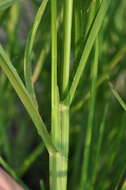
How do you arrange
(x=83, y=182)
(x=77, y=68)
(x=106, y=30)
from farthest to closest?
(x=106, y=30) → (x=83, y=182) → (x=77, y=68)

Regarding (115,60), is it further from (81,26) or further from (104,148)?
(81,26)

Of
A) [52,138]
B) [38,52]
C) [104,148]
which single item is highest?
[52,138]

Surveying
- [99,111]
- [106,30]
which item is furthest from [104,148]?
[106,30]

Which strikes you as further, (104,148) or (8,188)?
(104,148)

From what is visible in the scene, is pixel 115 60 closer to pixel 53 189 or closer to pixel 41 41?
pixel 41 41

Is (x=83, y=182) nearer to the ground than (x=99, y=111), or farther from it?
farther from it

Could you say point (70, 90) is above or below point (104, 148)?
above

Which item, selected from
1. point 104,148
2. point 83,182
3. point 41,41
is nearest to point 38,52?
point 41,41

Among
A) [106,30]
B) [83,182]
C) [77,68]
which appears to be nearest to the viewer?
[77,68]

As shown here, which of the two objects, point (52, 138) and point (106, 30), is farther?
point (106, 30)
